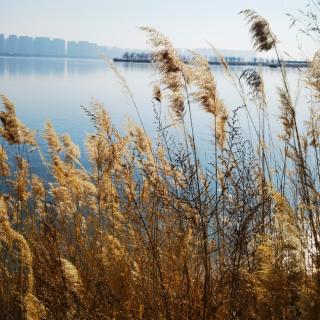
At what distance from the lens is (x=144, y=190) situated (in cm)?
412

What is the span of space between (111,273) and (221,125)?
156 centimetres

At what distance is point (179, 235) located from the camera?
320 centimetres

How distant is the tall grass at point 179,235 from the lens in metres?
2.73

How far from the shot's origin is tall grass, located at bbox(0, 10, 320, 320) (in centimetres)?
273

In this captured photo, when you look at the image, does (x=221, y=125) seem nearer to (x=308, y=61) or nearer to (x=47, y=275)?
(x=308, y=61)

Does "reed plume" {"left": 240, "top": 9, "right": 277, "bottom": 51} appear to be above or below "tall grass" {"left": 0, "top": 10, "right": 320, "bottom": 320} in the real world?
above

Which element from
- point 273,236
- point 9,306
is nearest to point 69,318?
point 9,306

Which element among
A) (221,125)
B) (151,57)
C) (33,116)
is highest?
(151,57)

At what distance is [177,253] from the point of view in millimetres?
3428

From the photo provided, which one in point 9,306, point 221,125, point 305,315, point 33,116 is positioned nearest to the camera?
point 305,315

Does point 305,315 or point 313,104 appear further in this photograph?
point 313,104

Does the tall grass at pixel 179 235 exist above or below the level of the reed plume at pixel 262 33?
below

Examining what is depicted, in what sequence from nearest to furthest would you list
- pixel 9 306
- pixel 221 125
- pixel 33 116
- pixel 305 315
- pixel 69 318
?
pixel 305 315 → pixel 69 318 → pixel 9 306 → pixel 221 125 → pixel 33 116

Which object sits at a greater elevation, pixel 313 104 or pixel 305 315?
pixel 313 104
